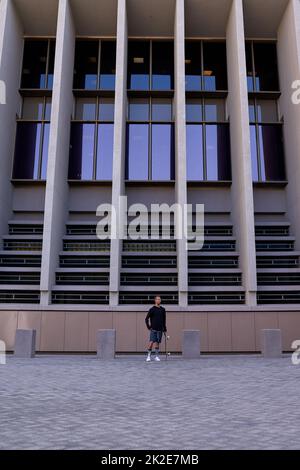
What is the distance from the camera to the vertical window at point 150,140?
68.7ft

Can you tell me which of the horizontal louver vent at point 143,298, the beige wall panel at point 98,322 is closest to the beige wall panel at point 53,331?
the beige wall panel at point 98,322

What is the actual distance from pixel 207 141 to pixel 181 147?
3.87 m

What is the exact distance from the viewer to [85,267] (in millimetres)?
18469

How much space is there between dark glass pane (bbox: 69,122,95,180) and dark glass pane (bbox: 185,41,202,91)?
5.50 metres

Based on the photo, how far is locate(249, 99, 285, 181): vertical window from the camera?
67.6 feet

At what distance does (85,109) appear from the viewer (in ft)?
71.0

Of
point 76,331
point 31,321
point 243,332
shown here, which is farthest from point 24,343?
point 243,332

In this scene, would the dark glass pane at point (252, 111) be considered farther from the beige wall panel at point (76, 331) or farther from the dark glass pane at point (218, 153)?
the beige wall panel at point (76, 331)

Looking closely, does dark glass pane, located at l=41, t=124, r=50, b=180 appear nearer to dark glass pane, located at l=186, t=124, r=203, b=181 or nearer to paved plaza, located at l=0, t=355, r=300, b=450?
dark glass pane, located at l=186, t=124, r=203, b=181

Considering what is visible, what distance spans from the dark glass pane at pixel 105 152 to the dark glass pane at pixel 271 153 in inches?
291

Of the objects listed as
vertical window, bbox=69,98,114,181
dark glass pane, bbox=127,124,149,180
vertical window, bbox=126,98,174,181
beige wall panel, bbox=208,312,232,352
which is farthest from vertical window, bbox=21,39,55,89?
beige wall panel, bbox=208,312,232,352

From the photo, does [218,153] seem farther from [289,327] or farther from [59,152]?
[289,327]
